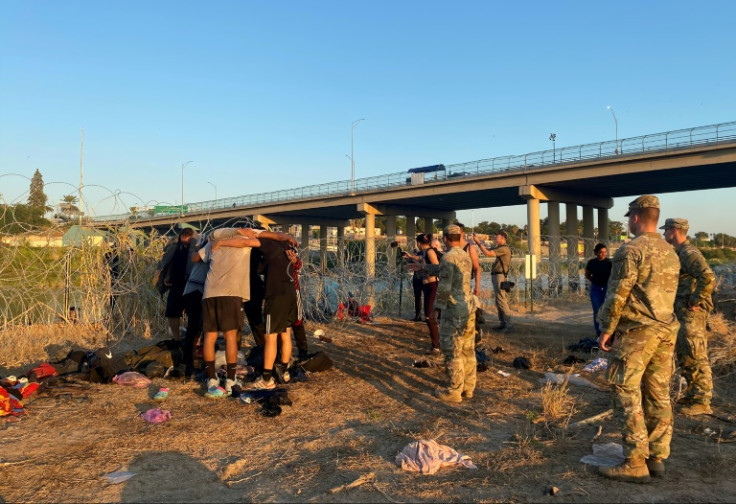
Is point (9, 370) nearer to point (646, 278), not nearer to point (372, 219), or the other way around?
point (646, 278)

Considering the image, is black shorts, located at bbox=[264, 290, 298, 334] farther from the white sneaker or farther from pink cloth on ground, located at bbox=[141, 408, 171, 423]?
pink cloth on ground, located at bbox=[141, 408, 171, 423]

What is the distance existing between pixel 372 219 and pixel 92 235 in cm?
3556

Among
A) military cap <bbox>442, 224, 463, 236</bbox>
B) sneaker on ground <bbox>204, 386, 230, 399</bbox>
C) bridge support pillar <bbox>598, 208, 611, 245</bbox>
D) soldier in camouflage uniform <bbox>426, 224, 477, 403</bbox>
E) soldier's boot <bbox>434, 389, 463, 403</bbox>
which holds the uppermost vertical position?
bridge support pillar <bbox>598, 208, 611, 245</bbox>

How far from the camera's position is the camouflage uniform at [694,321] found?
4934mm

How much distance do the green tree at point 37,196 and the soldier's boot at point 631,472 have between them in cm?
739

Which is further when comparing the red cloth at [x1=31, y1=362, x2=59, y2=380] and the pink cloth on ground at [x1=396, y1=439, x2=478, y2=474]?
the red cloth at [x1=31, y1=362, x2=59, y2=380]

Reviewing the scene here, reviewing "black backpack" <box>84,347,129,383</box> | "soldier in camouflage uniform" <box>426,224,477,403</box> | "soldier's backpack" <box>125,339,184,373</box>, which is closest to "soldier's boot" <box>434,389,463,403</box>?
"soldier in camouflage uniform" <box>426,224,477,403</box>

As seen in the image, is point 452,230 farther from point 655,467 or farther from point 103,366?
point 103,366

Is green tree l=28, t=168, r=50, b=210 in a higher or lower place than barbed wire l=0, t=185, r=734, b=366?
higher

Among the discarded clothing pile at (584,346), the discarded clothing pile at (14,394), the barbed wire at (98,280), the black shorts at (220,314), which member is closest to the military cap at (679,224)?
the discarded clothing pile at (584,346)

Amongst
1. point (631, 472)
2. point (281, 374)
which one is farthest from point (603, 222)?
point (631, 472)

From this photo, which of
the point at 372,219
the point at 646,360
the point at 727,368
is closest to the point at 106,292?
the point at 646,360

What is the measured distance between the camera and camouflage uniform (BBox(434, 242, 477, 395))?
17.0ft

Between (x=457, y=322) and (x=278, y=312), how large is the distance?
78.0 inches
